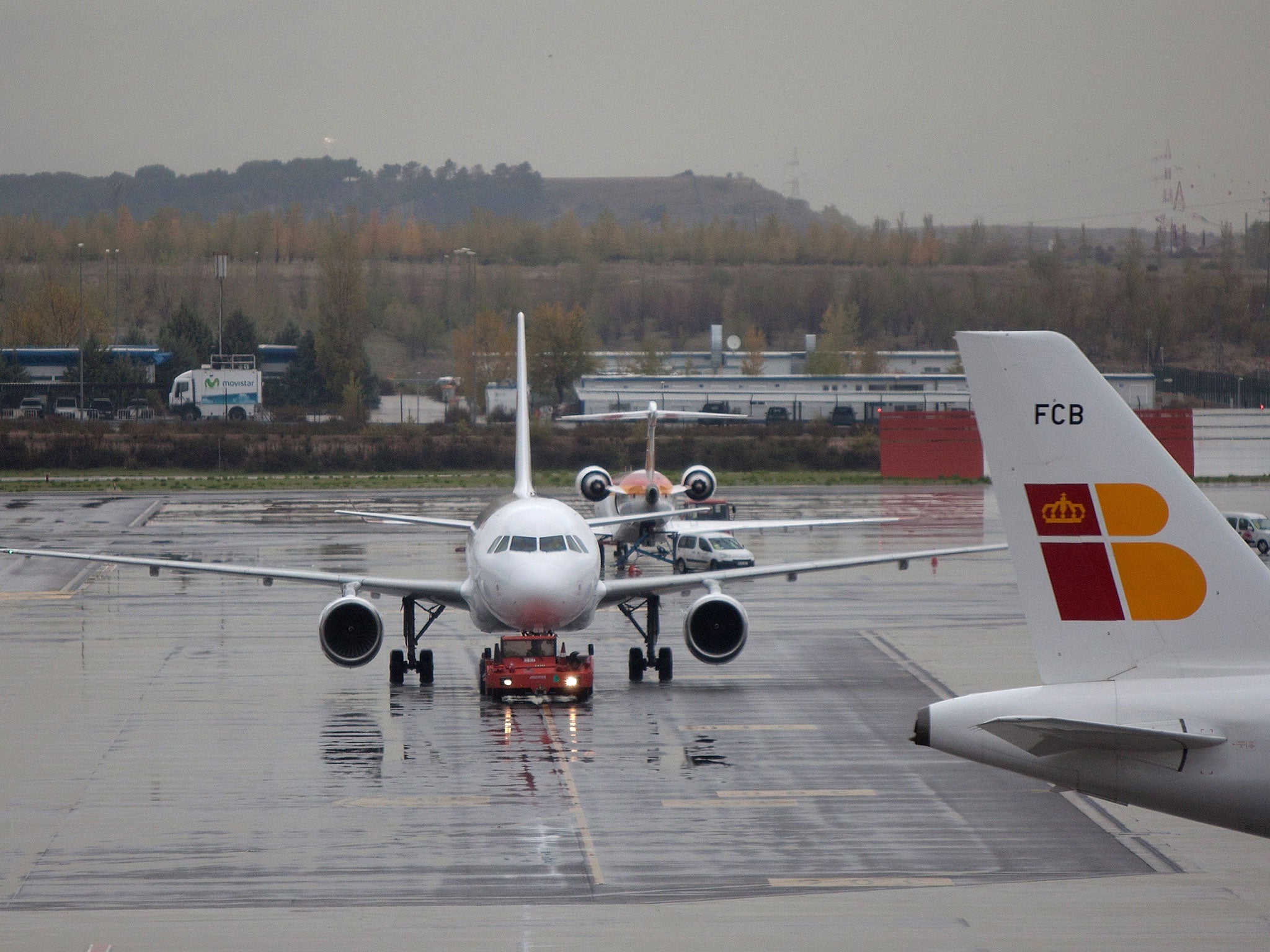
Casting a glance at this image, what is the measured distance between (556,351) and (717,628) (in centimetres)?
11582

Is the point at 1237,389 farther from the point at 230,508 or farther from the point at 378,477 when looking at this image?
the point at 230,508

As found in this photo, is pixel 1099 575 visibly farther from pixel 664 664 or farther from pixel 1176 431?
Answer: pixel 1176 431

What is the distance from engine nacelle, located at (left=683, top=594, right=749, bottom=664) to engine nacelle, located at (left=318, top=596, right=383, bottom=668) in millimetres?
6125

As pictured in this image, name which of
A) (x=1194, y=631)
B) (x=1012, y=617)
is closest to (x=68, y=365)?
(x=1012, y=617)

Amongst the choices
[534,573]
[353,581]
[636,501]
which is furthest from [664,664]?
[636,501]

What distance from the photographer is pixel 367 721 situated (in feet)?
87.7

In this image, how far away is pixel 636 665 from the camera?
1200 inches

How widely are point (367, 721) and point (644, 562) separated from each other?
2823 cm

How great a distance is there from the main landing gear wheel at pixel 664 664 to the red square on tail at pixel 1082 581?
19.0m

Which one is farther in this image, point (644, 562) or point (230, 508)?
point (230, 508)

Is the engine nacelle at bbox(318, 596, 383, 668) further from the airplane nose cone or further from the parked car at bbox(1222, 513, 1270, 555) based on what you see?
the parked car at bbox(1222, 513, 1270, 555)

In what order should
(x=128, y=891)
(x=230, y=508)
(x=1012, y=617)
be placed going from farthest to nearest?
(x=230, y=508) < (x=1012, y=617) < (x=128, y=891)

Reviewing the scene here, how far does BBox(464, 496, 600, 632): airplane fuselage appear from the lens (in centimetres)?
2694

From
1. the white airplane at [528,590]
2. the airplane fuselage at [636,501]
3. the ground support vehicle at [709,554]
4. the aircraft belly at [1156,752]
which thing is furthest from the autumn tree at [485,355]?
the aircraft belly at [1156,752]
